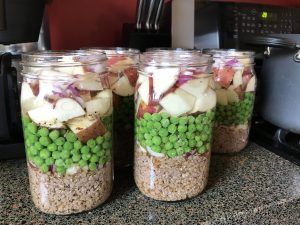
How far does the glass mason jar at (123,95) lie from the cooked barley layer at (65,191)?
109mm

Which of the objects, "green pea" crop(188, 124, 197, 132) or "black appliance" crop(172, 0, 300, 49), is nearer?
"green pea" crop(188, 124, 197, 132)

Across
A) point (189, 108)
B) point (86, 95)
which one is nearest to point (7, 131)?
point (86, 95)

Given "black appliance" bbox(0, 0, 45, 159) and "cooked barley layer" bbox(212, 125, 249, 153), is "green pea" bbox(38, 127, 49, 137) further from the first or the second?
"cooked barley layer" bbox(212, 125, 249, 153)

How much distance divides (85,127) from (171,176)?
0.15m

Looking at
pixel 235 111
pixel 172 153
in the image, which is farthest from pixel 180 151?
pixel 235 111

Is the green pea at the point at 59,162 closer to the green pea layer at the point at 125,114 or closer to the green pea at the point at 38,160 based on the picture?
the green pea at the point at 38,160

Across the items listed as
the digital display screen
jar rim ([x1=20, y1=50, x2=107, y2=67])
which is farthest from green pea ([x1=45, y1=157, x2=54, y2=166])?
the digital display screen

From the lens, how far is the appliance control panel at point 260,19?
0.75 m

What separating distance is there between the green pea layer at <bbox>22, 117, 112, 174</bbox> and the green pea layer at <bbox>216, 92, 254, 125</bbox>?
10.6 inches

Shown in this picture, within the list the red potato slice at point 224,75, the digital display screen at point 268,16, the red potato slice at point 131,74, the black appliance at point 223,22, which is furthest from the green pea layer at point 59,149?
the digital display screen at point 268,16

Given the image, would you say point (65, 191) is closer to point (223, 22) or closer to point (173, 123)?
point (173, 123)

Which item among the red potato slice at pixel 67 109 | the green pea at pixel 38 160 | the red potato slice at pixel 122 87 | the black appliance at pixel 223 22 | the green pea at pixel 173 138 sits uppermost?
the black appliance at pixel 223 22

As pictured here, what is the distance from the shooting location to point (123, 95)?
50 cm

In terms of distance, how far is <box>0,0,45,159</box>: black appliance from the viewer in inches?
18.6
